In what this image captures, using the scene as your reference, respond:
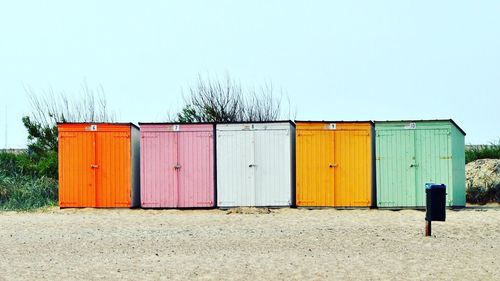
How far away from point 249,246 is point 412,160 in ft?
31.1

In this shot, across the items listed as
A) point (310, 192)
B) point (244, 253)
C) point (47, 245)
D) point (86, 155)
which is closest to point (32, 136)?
point (86, 155)

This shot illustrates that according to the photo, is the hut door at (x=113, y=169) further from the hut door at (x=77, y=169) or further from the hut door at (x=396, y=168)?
the hut door at (x=396, y=168)

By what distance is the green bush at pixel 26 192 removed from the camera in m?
23.7

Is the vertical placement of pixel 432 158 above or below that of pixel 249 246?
above

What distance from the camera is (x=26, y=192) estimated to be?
24.8m

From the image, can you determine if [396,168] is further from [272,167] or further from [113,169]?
[113,169]

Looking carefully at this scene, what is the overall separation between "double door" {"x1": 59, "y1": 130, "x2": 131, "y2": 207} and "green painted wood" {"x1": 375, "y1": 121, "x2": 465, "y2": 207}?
687cm

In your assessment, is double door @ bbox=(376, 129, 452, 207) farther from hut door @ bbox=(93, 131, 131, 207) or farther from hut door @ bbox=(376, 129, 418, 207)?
hut door @ bbox=(93, 131, 131, 207)

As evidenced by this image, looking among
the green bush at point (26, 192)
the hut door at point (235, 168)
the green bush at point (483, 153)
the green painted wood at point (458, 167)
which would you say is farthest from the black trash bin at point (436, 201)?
the green bush at point (483, 153)

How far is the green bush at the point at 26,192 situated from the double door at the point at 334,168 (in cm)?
786

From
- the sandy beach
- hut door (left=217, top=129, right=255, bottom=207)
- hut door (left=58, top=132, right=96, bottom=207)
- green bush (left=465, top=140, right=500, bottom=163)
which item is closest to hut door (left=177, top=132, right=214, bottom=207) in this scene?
hut door (left=217, top=129, right=255, bottom=207)

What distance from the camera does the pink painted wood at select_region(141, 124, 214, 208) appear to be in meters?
22.0

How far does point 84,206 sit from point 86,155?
139cm

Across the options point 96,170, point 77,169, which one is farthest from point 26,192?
point 96,170
